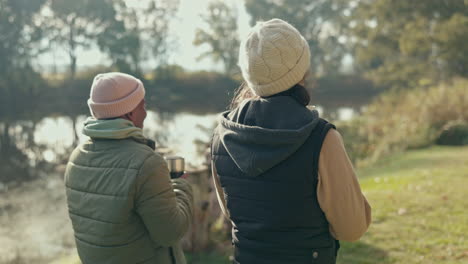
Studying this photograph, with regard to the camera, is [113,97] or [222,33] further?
[222,33]

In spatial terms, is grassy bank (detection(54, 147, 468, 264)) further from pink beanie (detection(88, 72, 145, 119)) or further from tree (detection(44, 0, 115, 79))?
tree (detection(44, 0, 115, 79))

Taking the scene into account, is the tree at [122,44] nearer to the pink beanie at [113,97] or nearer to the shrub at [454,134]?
the shrub at [454,134]

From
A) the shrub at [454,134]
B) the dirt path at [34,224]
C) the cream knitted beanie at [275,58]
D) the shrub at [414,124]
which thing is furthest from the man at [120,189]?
the shrub at [454,134]

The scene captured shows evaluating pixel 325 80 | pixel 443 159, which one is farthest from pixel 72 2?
pixel 443 159

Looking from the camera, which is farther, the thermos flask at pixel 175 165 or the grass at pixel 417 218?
the grass at pixel 417 218

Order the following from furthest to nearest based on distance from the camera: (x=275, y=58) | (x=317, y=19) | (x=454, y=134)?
(x=317, y=19), (x=454, y=134), (x=275, y=58)

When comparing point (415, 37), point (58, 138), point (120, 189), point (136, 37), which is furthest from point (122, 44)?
point (120, 189)

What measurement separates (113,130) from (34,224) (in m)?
7.41

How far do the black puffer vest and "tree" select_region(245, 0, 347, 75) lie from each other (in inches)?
912

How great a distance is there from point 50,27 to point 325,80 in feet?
69.5

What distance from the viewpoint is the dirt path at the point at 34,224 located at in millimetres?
7023

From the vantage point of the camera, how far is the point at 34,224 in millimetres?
8492

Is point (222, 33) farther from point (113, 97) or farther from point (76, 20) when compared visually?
point (113, 97)

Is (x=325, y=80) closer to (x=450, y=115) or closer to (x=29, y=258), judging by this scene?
(x=450, y=115)
